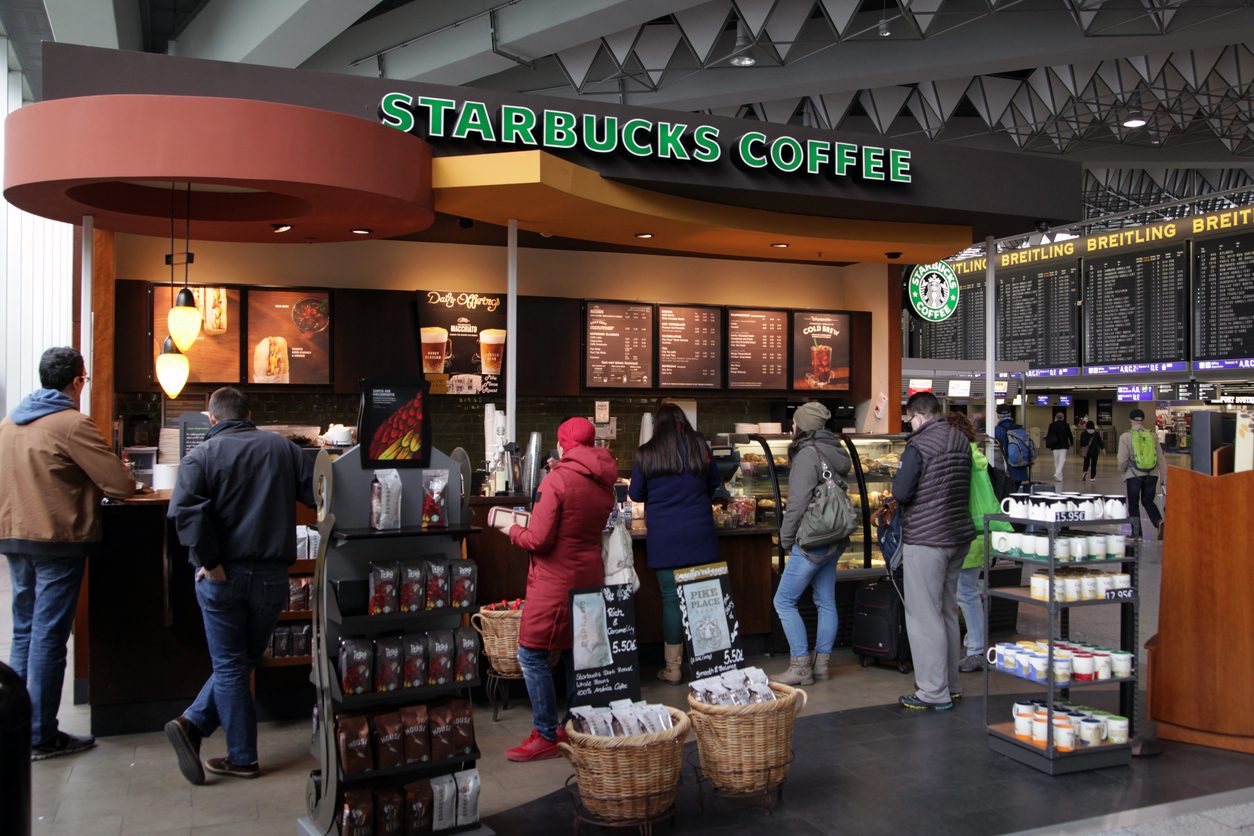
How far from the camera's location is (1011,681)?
18.6ft

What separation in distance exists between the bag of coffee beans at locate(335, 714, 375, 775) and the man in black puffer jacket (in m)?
2.94

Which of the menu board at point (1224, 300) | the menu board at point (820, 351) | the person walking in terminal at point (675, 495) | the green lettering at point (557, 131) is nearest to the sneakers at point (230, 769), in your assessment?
the person walking in terminal at point (675, 495)

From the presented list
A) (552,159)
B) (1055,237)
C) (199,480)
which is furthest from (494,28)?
(1055,237)

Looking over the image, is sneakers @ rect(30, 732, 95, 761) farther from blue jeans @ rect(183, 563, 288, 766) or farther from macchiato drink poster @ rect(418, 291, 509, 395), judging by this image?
macchiato drink poster @ rect(418, 291, 509, 395)

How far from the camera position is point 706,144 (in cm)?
647

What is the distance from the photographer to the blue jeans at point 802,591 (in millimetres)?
5574

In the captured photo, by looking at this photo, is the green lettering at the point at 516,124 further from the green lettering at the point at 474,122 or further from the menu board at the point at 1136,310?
the menu board at the point at 1136,310

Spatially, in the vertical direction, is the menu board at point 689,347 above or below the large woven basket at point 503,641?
above

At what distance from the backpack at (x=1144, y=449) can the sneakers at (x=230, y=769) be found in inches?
433

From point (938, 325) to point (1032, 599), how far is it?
736 inches

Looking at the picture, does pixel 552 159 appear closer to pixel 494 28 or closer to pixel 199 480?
pixel 199 480

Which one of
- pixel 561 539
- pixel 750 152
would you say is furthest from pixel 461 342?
pixel 561 539

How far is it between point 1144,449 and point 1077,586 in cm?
880

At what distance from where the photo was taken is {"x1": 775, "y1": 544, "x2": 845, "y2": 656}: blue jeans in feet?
18.3
